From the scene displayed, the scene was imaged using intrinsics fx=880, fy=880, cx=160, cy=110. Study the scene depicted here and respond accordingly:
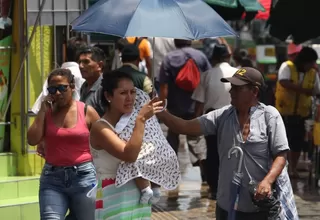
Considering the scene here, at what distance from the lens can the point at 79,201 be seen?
6520mm

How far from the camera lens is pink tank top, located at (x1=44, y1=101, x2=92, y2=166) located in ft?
21.2

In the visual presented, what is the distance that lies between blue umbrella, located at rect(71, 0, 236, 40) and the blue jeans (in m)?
1.08

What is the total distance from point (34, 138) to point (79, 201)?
573 mm

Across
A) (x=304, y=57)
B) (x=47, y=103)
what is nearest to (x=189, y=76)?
(x=304, y=57)

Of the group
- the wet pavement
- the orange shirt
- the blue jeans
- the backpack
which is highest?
the orange shirt

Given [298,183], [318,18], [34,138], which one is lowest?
[298,183]

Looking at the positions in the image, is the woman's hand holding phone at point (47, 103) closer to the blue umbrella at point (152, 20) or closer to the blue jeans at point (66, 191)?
the blue jeans at point (66, 191)

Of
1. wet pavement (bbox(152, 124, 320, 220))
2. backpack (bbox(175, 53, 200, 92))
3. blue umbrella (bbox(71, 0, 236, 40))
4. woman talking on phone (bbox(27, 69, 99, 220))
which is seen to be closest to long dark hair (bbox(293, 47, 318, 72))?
wet pavement (bbox(152, 124, 320, 220))

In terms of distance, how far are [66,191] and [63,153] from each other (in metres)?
0.28

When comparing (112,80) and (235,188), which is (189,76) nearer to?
(112,80)

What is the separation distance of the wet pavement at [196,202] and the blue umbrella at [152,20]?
3481 millimetres

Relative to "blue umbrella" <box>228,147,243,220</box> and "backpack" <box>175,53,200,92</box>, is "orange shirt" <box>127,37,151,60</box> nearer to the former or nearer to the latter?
"backpack" <box>175,53,200,92</box>

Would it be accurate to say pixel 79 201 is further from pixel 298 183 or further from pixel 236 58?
pixel 236 58

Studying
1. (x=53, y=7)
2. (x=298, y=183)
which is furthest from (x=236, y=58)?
(x=53, y=7)
